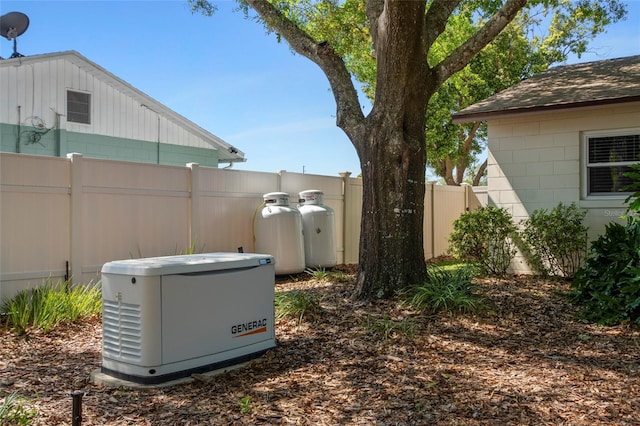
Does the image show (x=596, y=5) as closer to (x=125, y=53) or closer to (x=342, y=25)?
(x=342, y=25)

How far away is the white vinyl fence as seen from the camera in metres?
6.89

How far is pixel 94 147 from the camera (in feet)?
47.0

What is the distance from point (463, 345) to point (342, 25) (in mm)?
7617

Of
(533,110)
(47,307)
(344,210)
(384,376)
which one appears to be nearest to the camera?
(384,376)

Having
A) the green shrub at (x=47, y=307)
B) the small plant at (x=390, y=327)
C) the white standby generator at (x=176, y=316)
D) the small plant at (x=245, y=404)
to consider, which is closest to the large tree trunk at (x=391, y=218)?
the small plant at (x=390, y=327)

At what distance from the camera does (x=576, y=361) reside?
191 inches

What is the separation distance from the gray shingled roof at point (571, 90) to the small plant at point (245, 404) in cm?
741

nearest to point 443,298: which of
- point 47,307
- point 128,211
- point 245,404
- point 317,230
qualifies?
point 245,404

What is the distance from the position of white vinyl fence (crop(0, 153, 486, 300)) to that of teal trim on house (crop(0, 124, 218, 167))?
6.18 metres

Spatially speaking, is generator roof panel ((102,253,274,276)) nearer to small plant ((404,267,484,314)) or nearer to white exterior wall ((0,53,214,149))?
small plant ((404,267,484,314))

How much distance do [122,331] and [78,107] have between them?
451 inches

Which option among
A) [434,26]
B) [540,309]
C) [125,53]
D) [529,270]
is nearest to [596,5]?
[434,26]

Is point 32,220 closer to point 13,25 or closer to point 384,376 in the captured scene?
point 384,376

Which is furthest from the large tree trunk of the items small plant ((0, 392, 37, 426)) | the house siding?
the house siding
